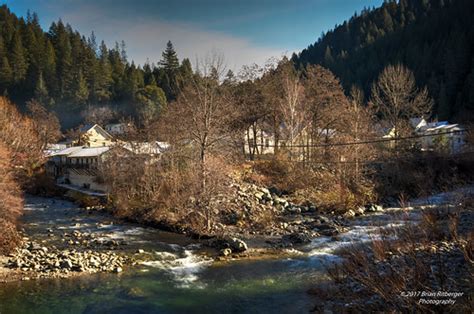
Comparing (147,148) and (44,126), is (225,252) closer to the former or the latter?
(147,148)

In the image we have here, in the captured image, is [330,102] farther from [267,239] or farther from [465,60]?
[465,60]

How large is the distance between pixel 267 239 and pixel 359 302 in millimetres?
9254

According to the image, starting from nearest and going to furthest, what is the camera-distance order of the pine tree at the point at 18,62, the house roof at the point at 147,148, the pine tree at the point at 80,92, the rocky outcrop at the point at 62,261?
the rocky outcrop at the point at 62,261 → the house roof at the point at 147,148 → the pine tree at the point at 80,92 → the pine tree at the point at 18,62

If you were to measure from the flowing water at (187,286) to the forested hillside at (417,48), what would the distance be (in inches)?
1759

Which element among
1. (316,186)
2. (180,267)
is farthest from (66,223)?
(316,186)

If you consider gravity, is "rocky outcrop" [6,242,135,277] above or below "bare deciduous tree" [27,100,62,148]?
below

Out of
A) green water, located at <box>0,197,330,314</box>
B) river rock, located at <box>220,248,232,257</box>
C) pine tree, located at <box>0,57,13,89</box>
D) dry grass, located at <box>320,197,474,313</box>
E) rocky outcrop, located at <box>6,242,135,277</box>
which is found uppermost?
pine tree, located at <box>0,57,13,89</box>

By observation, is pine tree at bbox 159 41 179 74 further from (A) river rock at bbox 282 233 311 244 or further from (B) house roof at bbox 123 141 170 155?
(A) river rock at bbox 282 233 311 244

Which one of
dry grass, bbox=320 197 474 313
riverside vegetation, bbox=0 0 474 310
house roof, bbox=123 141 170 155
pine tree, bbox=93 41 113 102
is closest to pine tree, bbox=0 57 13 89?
pine tree, bbox=93 41 113 102

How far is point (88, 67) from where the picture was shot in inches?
3004

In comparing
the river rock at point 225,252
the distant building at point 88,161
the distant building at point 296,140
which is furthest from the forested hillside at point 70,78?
the river rock at point 225,252

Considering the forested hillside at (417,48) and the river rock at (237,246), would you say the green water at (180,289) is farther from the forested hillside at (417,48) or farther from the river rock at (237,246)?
the forested hillside at (417,48)

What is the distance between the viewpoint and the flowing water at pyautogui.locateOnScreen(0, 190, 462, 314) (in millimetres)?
10656

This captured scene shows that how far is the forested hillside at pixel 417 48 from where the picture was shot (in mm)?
63875
